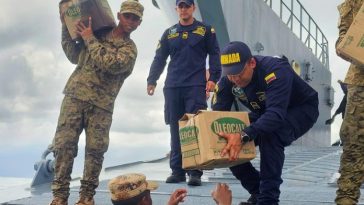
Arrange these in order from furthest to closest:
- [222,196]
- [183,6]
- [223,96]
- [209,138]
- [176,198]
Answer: [183,6] → [223,96] → [209,138] → [222,196] → [176,198]

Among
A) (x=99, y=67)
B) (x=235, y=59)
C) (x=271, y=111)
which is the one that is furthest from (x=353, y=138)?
(x=99, y=67)

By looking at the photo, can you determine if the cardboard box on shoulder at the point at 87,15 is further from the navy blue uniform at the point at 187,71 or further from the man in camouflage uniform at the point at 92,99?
the navy blue uniform at the point at 187,71

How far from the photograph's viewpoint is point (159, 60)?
463 cm

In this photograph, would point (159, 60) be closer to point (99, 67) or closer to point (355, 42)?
point (99, 67)

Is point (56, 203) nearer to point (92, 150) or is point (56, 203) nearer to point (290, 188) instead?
point (92, 150)

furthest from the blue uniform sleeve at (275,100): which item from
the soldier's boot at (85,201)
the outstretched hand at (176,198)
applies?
the soldier's boot at (85,201)

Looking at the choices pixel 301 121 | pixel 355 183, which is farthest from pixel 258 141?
pixel 355 183

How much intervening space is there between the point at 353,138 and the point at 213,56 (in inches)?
73.5

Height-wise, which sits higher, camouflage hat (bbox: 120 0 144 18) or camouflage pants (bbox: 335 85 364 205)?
camouflage hat (bbox: 120 0 144 18)

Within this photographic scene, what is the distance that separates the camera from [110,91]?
11.5 ft

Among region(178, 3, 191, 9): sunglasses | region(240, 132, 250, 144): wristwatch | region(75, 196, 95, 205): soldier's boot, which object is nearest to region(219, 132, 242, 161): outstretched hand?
region(240, 132, 250, 144): wristwatch

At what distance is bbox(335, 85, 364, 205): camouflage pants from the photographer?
2729 mm

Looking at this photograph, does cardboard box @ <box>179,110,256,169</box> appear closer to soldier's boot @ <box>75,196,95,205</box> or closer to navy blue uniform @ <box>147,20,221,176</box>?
soldier's boot @ <box>75,196,95,205</box>

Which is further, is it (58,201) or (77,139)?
(77,139)
